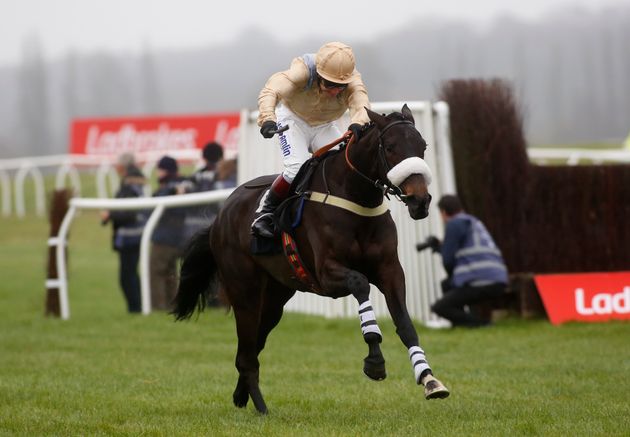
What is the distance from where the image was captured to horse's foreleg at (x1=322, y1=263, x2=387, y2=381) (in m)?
6.09

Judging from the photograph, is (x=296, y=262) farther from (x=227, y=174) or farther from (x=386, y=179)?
(x=227, y=174)

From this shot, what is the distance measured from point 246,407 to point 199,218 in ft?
19.4

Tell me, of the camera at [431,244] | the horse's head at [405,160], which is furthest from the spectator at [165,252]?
the horse's head at [405,160]

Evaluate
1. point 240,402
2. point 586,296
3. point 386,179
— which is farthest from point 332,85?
point 586,296

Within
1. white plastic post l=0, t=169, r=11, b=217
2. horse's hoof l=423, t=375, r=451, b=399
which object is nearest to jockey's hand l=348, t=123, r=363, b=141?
horse's hoof l=423, t=375, r=451, b=399

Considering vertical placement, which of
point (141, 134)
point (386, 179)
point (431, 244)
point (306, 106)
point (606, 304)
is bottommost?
point (141, 134)

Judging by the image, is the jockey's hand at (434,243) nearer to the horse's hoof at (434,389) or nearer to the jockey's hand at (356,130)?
the jockey's hand at (356,130)

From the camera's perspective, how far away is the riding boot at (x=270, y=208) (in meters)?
7.11

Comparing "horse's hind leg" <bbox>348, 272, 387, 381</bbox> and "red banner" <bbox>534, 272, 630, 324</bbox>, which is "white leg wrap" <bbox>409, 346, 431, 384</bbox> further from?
"red banner" <bbox>534, 272, 630, 324</bbox>

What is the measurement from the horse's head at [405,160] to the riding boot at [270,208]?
890mm

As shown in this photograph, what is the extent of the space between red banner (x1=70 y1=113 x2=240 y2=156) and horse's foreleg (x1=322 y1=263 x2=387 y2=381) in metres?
24.7

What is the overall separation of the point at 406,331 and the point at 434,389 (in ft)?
1.58

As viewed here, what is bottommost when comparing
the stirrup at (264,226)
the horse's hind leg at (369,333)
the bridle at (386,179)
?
the horse's hind leg at (369,333)

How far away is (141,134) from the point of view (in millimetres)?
31844
